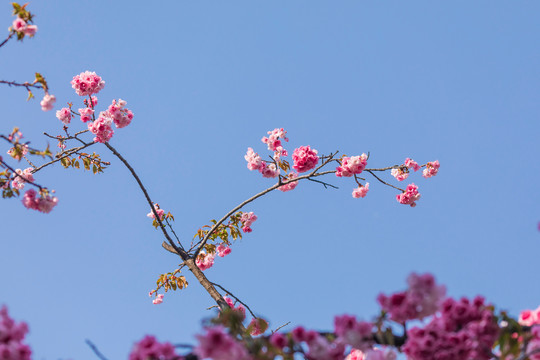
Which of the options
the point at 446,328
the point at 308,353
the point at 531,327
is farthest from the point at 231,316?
the point at 531,327

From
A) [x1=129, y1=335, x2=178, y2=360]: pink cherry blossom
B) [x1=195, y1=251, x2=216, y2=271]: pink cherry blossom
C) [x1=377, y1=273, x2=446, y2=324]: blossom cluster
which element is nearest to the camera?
[x1=129, y1=335, x2=178, y2=360]: pink cherry blossom

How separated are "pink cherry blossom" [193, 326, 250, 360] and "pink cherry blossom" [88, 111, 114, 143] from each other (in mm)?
4315

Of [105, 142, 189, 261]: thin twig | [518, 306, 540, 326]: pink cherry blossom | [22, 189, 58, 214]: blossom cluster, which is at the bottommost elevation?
[518, 306, 540, 326]: pink cherry blossom

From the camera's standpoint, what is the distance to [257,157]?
624cm

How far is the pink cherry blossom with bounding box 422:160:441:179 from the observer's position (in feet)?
23.6

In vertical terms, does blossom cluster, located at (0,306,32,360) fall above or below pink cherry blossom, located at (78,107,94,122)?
below

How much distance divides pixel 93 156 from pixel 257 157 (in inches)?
84.8

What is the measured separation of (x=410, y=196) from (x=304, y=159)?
1906 millimetres

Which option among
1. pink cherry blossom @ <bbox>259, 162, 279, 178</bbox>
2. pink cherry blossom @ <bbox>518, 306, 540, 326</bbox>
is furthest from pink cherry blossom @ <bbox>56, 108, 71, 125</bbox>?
pink cherry blossom @ <bbox>518, 306, 540, 326</bbox>

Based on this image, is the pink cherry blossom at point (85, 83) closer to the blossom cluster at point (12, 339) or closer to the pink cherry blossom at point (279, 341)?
the blossom cluster at point (12, 339)

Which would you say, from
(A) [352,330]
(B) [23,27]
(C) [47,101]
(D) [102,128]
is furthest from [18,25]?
(A) [352,330]

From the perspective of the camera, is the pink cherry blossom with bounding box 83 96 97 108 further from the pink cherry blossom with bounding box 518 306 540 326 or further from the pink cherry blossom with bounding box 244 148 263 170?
the pink cherry blossom with bounding box 518 306 540 326

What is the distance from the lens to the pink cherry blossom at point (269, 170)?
626 centimetres

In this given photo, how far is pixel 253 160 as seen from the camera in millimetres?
6234
